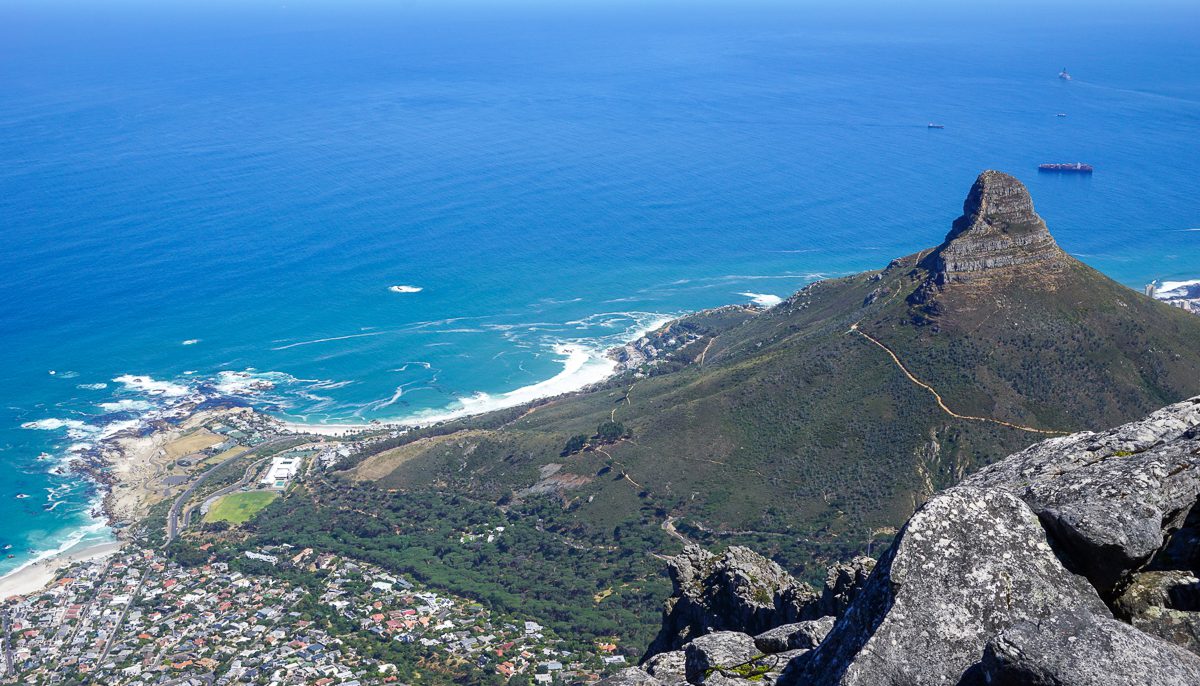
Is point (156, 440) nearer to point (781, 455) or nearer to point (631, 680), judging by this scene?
point (781, 455)

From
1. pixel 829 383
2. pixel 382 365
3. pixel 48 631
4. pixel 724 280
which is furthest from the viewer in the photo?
pixel 724 280

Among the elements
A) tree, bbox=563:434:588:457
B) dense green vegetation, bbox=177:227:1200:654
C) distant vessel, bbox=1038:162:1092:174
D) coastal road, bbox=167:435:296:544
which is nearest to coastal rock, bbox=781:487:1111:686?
dense green vegetation, bbox=177:227:1200:654

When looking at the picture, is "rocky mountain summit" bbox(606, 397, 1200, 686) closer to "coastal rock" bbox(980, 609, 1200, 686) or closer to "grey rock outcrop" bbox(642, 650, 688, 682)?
"coastal rock" bbox(980, 609, 1200, 686)

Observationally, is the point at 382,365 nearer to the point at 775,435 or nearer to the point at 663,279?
the point at 663,279

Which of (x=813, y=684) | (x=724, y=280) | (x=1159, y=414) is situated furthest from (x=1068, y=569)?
(x=724, y=280)

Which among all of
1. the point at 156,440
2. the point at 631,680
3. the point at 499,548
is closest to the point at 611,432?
the point at 499,548

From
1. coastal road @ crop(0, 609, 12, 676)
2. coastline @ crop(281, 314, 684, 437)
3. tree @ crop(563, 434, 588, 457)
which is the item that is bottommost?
coastline @ crop(281, 314, 684, 437)
